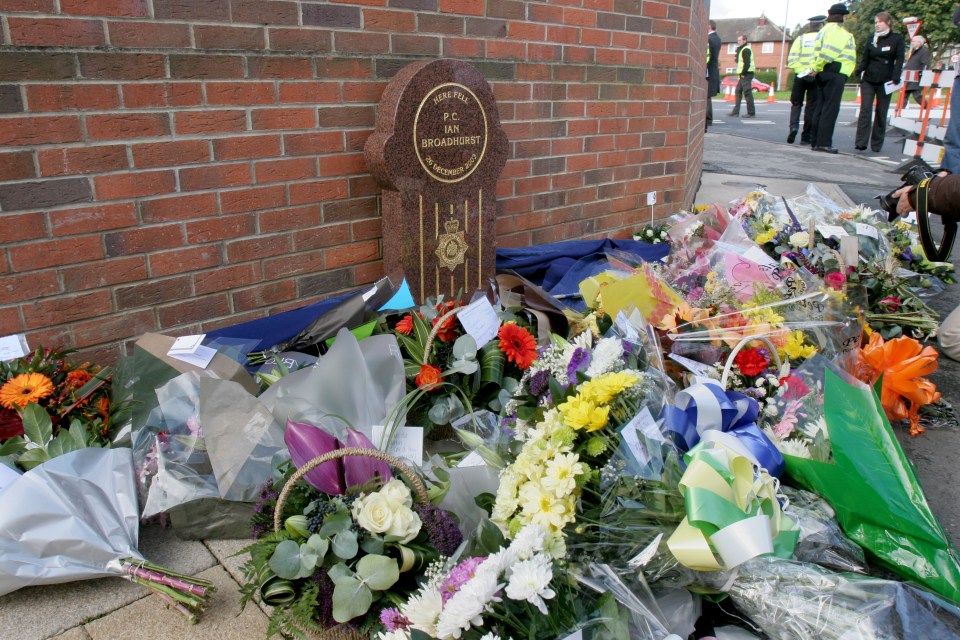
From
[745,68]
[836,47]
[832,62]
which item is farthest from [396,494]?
[745,68]

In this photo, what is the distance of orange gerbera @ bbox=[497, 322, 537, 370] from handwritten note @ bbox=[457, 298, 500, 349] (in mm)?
50

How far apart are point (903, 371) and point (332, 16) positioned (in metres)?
2.62

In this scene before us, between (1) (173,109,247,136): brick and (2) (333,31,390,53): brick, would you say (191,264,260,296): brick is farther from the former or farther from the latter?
(2) (333,31,390,53): brick

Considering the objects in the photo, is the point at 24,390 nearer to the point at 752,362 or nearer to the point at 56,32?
the point at 56,32

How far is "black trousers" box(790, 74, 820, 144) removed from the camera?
35.9 feet

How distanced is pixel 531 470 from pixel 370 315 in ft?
4.70

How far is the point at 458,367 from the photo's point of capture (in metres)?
2.44

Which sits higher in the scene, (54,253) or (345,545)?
(54,253)

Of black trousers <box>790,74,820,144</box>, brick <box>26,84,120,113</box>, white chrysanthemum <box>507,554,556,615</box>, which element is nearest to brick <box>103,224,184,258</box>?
brick <box>26,84,120,113</box>

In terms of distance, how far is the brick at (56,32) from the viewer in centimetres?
232

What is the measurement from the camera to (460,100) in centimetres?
330

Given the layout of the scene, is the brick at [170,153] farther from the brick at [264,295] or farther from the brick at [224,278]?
the brick at [264,295]

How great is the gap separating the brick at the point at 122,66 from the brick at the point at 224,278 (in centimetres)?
75

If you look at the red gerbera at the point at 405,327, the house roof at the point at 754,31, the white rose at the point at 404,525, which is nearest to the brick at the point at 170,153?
the red gerbera at the point at 405,327
